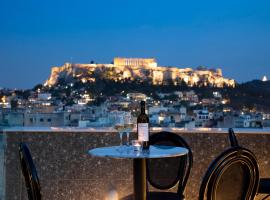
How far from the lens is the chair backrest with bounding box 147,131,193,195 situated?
11.7 ft

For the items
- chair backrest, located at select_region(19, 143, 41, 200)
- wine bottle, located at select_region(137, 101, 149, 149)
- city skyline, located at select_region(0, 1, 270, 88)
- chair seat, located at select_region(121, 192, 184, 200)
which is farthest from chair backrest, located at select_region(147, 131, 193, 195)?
city skyline, located at select_region(0, 1, 270, 88)

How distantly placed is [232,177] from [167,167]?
123 centimetres

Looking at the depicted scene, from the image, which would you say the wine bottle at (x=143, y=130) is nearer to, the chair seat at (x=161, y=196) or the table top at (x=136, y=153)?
the table top at (x=136, y=153)

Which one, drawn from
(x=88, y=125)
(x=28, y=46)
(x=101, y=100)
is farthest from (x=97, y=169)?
(x=28, y=46)

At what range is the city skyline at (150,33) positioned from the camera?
1422 cm

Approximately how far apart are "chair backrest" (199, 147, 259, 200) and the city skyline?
31.1ft

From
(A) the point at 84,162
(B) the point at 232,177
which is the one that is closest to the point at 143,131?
(B) the point at 232,177

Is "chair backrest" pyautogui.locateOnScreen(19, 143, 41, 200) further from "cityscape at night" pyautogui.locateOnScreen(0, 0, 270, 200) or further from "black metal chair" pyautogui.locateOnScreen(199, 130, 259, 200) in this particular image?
"black metal chair" pyautogui.locateOnScreen(199, 130, 259, 200)

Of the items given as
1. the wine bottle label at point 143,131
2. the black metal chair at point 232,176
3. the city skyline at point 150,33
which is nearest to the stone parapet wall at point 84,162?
the wine bottle label at point 143,131

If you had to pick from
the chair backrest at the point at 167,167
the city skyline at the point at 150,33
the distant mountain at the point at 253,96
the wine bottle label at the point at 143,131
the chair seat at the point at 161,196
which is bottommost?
the chair seat at the point at 161,196

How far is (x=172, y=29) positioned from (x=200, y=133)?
1918 cm

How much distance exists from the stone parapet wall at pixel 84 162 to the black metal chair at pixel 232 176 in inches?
72.4

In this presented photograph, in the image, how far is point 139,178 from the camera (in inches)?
119

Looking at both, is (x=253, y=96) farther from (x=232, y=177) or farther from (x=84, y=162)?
(x=232, y=177)
